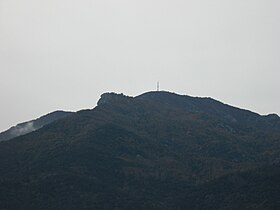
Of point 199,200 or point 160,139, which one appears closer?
point 199,200

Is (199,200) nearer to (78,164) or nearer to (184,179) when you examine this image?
(184,179)

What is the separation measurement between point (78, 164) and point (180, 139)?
153 ft

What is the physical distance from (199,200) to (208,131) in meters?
62.8

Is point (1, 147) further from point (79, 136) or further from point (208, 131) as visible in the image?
point (208, 131)

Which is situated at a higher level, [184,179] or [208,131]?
[208,131]

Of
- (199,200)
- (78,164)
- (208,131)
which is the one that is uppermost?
(208,131)

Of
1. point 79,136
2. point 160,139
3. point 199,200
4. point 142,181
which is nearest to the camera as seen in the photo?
point 199,200

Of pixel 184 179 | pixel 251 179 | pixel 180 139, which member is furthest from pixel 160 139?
pixel 251 179

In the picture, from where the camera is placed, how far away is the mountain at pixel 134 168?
5246 inches

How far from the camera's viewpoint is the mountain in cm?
13325

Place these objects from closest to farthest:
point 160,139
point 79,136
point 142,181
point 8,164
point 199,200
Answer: point 199,200
point 142,181
point 8,164
point 79,136
point 160,139

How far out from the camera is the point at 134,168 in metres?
157

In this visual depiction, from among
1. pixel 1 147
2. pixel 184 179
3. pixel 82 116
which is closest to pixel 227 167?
pixel 184 179

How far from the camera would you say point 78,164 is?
15338cm
